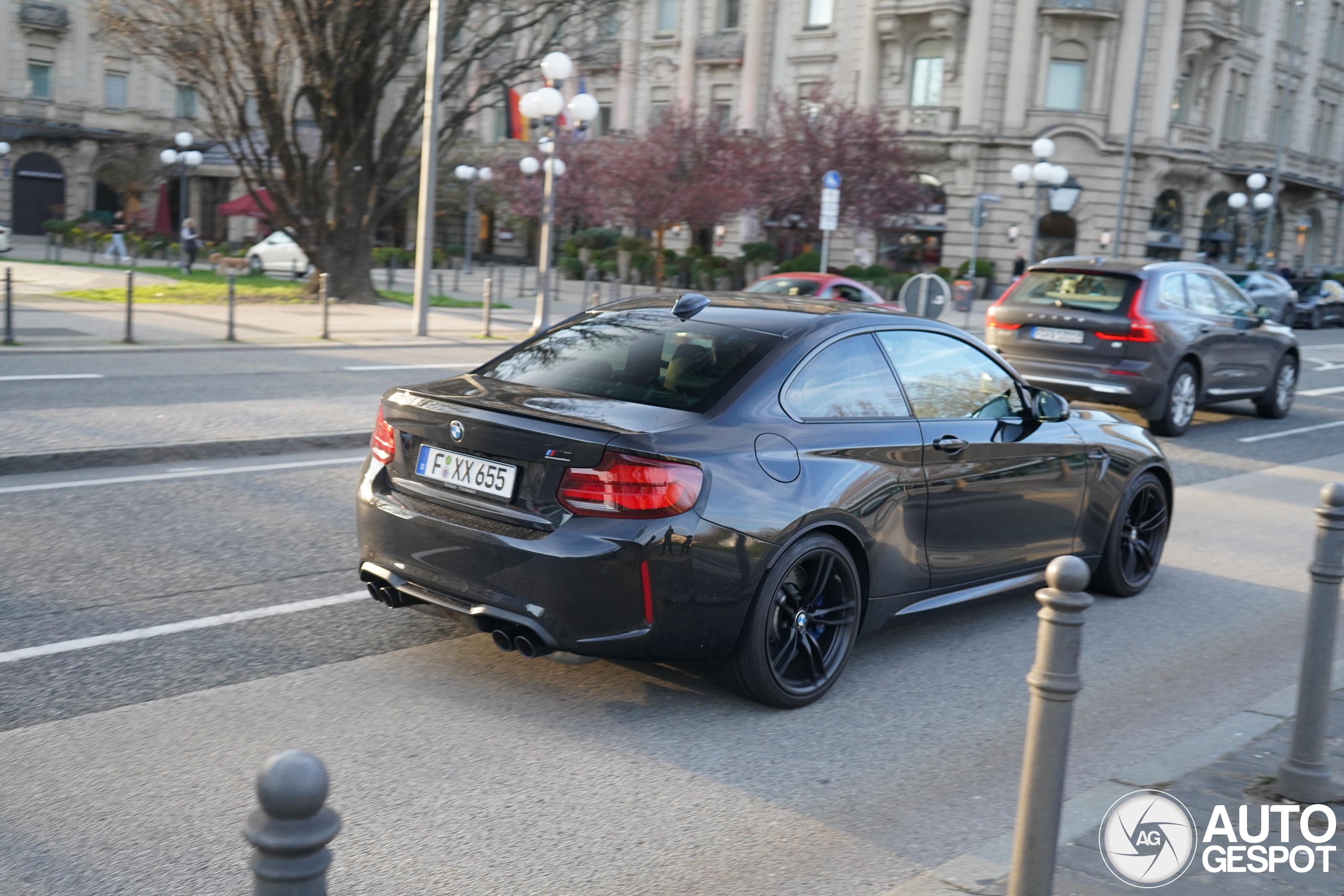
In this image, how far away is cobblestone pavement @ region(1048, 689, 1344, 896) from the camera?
3.53 metres

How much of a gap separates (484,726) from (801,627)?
1.22 metres

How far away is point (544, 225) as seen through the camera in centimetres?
2266

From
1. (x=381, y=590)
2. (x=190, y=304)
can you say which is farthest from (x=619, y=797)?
(x=190, y=304)

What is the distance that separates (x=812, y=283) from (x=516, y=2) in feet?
34.1

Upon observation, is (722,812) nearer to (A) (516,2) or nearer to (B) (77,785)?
(B) (77,785)

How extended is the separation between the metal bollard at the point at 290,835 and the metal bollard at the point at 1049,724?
65.6 inches

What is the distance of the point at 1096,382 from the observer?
13195mm

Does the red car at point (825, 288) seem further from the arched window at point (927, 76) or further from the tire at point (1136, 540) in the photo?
the arched window at point (927, 76)

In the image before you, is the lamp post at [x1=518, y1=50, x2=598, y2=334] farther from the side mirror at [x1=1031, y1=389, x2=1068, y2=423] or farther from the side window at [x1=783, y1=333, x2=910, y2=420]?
the side window at [x1=783, y1=333, x2=910, y2=420]

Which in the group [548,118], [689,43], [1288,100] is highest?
[689,43]

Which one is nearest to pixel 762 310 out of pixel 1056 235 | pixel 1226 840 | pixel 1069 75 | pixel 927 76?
pixel 1226 840

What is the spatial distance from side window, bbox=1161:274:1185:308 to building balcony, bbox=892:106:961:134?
115 feet

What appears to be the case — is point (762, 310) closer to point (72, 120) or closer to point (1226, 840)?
point (1226, 840)

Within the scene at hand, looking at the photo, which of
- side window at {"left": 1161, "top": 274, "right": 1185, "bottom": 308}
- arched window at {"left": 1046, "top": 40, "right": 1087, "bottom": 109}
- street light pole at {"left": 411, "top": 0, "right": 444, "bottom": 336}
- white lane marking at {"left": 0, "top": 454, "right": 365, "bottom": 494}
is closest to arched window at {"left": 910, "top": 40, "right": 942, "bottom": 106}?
arched window at {"left": 1046, "top": 40, "right": 1087, "bottom": 109}
